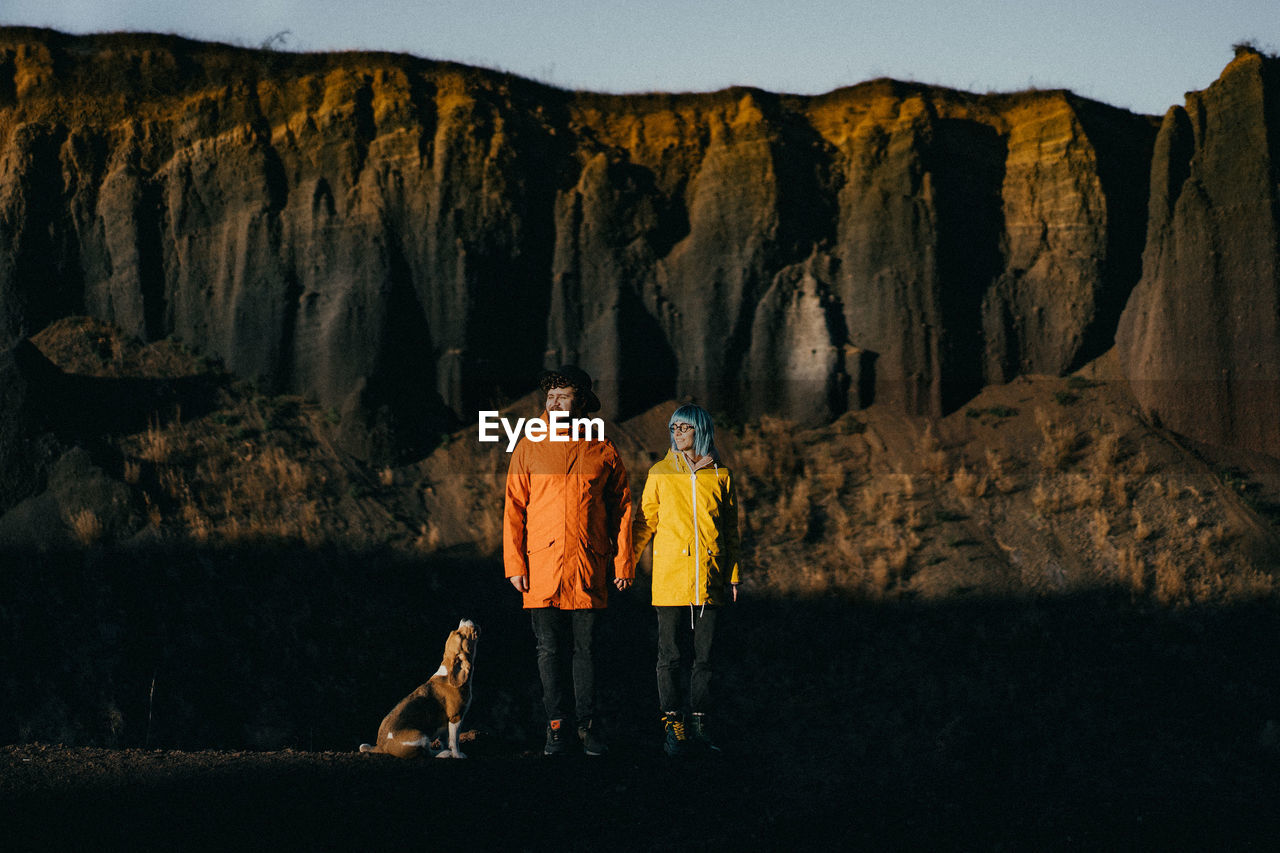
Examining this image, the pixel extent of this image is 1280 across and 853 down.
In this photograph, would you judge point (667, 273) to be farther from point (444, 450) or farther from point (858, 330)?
point (444, 450)

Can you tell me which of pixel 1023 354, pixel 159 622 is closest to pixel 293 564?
pixel 159 622

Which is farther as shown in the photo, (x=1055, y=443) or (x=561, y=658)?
(x=1055, y=443)

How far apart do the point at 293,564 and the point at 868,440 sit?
9.89m

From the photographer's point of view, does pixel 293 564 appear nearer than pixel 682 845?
No

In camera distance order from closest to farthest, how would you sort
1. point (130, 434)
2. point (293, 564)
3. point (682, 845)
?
point (682, 845), point (293, 564), point (130, 434)

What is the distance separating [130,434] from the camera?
16.6m

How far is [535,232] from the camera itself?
1992 cm

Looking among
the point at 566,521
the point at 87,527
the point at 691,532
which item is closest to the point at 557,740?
the point at 566,521

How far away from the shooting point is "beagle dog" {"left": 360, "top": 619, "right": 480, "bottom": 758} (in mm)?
6750

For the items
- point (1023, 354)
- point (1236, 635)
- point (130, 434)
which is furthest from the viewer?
point (1023, 354)

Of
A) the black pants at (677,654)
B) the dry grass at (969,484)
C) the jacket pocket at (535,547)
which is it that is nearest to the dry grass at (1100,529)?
the dry grass at (969,484)

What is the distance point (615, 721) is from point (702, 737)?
17.5 ft

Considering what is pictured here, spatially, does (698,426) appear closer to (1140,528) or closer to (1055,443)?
(1140,528)

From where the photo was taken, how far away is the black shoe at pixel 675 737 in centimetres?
631
